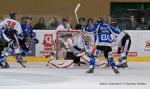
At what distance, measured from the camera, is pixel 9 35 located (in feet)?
60.1

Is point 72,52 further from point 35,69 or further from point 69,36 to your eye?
point 35,69

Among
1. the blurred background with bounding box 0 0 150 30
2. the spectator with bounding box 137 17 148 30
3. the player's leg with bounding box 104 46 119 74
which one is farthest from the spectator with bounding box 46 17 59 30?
the player's leg with bounding box 104 46 119 74

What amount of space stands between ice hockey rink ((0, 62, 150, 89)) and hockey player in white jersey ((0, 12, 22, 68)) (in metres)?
0.42

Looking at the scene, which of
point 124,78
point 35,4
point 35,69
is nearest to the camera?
point 124,78

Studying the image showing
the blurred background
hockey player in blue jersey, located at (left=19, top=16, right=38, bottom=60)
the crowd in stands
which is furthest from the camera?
the blurred background

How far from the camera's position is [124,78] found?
15.4m

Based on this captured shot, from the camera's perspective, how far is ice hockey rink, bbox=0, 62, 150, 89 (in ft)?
43.3

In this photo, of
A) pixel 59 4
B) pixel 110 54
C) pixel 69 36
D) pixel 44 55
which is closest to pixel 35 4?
pixel 59 4

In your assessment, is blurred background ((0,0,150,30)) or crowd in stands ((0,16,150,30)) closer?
crowd in stands ((0,16,150,30))

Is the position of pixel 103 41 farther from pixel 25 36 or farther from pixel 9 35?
pixel 25 36

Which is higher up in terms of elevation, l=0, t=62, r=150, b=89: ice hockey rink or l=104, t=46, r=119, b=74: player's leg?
l=104, t=46, r=119, b=74: player's leg

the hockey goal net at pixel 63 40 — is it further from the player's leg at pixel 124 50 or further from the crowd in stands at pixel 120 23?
the crowd in stands at pixel 120 23

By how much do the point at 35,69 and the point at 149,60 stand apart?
5.34 metres

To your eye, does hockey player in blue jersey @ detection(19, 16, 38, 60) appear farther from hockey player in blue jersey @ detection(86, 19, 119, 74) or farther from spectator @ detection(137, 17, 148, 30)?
spectator @ detection(137, 17, 148, 30)
